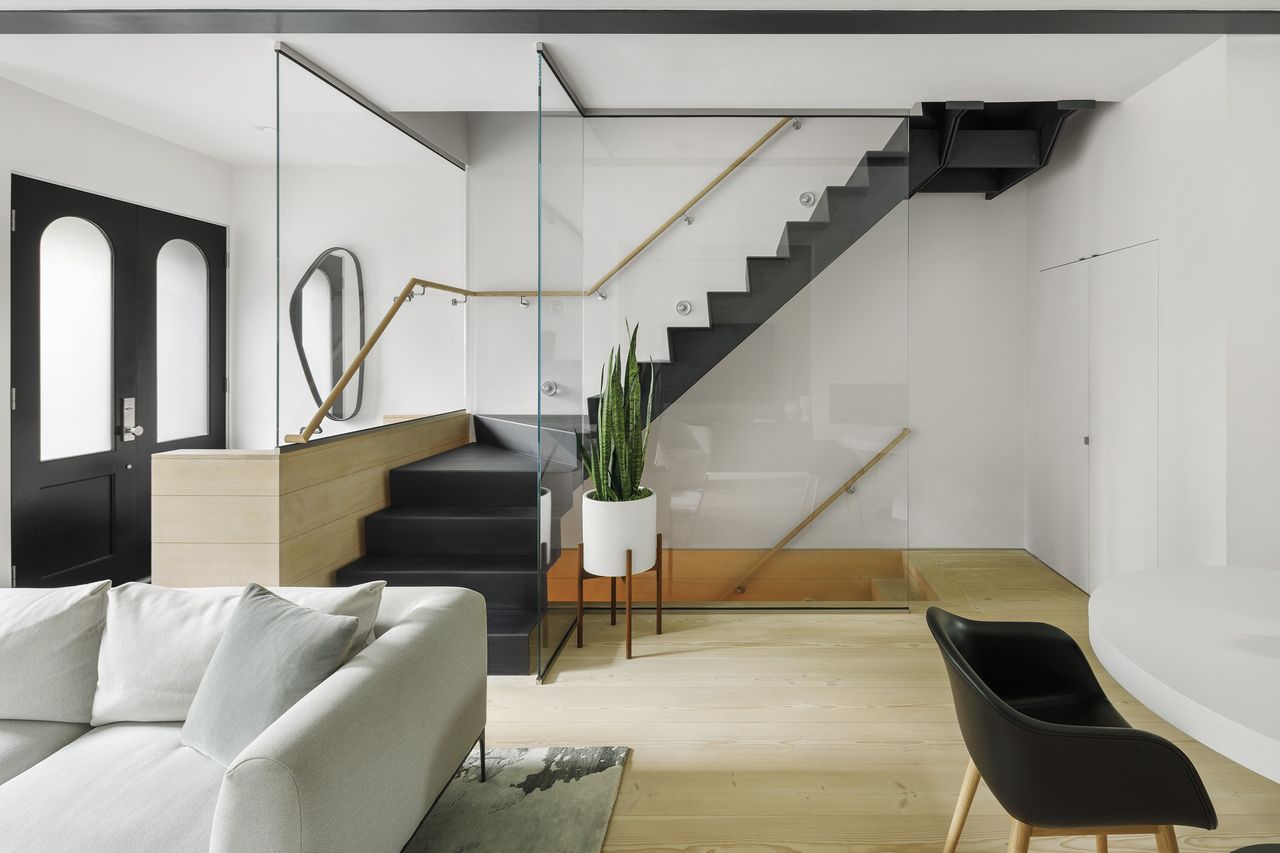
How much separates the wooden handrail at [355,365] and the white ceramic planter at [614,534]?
3.98ft

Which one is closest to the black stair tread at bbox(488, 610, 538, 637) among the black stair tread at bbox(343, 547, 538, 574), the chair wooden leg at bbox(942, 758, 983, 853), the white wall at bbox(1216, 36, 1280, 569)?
the black stair tread at bbox(343, 547, 538, 574)

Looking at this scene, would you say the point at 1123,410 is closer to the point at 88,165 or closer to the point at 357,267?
the point at 357,267

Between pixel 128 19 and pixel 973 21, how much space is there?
124 inches

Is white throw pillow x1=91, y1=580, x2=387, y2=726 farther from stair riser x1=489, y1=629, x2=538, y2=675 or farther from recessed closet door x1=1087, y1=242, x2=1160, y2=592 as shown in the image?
recessed closet door x1=1087, y1=242, x2=1160, y2=592

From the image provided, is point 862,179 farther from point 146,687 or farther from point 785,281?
point 146,687

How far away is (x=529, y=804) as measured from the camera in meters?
1.97

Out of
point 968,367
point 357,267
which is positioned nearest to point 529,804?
point 357,267

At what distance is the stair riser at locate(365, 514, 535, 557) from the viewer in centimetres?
331

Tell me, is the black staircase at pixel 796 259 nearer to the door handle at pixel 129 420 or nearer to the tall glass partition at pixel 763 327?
the tall glass partition at pixel 763 327

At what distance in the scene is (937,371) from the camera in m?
4.55

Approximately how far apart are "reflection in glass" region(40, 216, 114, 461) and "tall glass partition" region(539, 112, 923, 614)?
2.46 meters

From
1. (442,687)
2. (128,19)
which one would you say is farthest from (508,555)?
(128,19)

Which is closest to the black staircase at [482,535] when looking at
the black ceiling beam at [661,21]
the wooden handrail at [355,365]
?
the wooden handrail at [355,365]

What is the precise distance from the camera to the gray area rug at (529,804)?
182 centimetres
